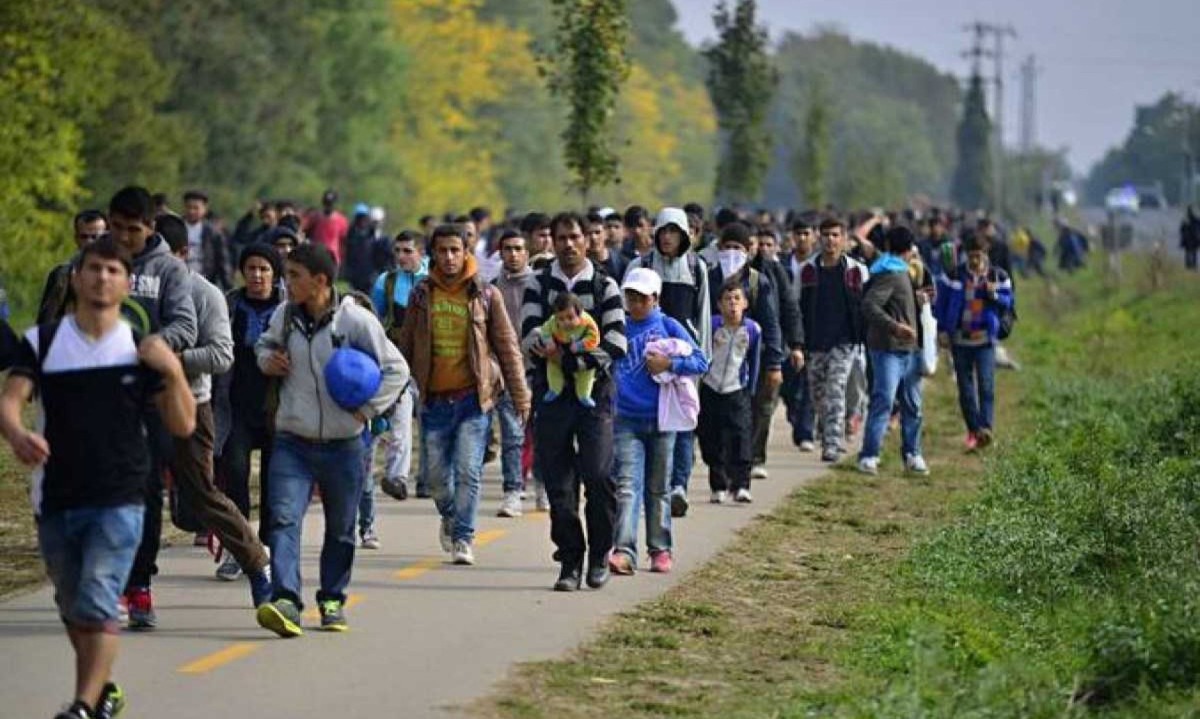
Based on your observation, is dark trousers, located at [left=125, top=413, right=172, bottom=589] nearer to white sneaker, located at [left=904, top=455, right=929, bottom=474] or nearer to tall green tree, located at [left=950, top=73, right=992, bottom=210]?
white sneaker, located at [left=904, top=455, right=929, bottom=474]

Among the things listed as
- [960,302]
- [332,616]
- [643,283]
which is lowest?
[332,616]

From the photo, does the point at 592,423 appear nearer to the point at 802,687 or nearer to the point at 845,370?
the point at 802,687

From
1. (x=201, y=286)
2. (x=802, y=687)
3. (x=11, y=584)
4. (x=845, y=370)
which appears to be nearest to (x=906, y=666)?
(x=802, y=687)

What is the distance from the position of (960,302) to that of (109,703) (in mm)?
13944

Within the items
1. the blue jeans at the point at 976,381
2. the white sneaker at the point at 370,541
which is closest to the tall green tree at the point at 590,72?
the blue jeans at the point at 976,381

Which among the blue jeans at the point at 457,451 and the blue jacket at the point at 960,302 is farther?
the blue jacket at the point at 960,302

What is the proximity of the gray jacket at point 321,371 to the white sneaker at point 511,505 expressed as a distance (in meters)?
5.56

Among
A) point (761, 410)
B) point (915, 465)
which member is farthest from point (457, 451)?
point (915, 465)

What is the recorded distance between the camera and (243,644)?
13.0 m

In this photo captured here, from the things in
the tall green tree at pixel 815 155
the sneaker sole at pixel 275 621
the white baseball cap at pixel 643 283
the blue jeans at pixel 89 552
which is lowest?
the sneaker sole at pixel 275 621

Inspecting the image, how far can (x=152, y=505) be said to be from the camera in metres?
13.1

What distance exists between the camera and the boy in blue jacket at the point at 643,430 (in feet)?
51.4

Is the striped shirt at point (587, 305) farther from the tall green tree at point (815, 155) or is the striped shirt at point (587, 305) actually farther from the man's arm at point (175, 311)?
the tall green tree at point (815, 155)

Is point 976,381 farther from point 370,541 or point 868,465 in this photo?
point 370,541
